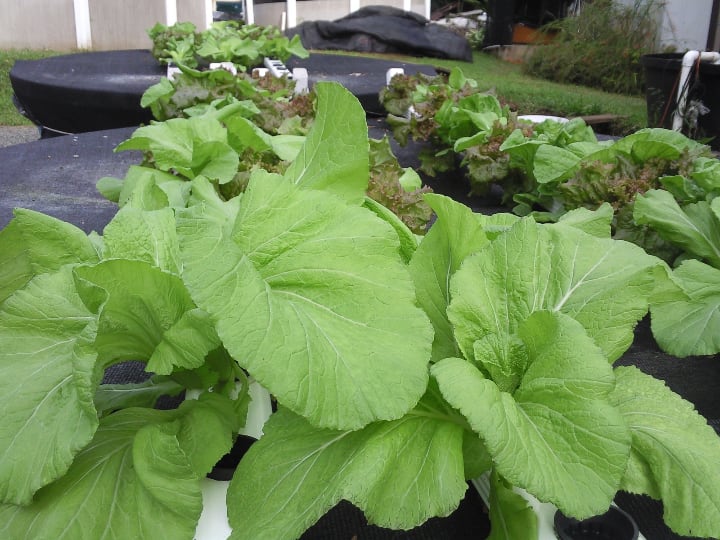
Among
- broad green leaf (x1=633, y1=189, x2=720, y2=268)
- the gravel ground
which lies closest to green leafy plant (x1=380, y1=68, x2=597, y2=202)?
broad green leaf (x1=633, y1=189, x2=720, y2=268)

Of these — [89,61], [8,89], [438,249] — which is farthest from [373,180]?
[8,89]

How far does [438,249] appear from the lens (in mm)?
730

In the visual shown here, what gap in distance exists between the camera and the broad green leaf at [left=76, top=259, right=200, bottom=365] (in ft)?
2.14

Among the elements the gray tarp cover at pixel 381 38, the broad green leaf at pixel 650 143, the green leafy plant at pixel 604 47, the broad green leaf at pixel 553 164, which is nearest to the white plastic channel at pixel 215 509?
the broad green leaf at pixel 553 164

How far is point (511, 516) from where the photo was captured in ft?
2.11

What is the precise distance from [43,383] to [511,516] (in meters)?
0.44

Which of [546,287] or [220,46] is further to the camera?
[220,46]

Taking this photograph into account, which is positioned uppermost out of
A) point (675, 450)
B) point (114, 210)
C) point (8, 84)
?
point (675, 450)

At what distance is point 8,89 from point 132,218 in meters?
6.85

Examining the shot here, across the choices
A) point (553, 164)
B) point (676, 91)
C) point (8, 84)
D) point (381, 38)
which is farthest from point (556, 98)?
point (8, 84)

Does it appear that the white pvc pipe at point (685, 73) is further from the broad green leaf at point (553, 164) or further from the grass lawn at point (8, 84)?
the grass lawn at point (8, 84)

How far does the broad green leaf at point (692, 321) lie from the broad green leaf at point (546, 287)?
0.47 metres

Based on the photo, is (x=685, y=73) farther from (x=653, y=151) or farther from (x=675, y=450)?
(x=675, y=450)

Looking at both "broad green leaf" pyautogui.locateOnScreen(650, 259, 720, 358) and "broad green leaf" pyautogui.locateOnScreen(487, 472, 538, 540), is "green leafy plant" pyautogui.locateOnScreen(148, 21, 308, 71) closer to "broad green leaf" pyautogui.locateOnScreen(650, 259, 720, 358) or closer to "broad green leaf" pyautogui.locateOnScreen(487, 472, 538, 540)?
"broad green leaf" pyautogui.locateOnScreen(650, 259, 720, 358)
